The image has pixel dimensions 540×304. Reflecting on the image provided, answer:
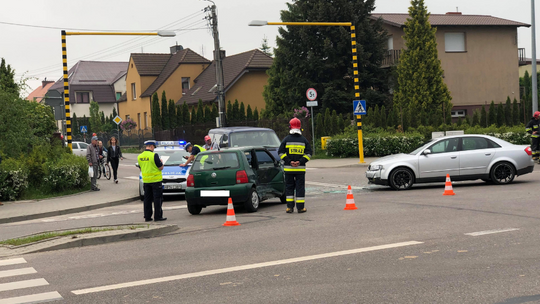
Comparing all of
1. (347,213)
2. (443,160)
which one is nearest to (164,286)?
(347,213)

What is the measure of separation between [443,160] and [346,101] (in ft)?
79.2

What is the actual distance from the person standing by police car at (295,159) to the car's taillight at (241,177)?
1.12m

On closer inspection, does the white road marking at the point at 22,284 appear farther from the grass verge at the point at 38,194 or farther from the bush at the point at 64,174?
the bush at the point at 64,174

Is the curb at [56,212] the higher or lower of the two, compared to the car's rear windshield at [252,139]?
lower

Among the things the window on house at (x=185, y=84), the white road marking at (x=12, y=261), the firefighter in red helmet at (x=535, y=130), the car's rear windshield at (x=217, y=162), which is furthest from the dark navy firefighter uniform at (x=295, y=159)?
the window on house at (x=185, y=84)

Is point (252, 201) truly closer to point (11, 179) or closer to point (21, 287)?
point (21, 287)

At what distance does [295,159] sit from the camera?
12.4m

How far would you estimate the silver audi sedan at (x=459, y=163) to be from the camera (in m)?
16.4

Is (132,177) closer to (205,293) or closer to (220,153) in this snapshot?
(220,153)

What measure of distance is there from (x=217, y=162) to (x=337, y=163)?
14704 mm

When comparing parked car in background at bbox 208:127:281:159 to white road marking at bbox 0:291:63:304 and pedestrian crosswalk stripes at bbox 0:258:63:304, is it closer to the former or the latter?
pedestrian crosswalk stripes at bbox 0:258:63:304

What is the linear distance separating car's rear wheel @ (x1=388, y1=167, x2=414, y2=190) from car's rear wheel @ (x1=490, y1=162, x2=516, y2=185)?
2.10 metres

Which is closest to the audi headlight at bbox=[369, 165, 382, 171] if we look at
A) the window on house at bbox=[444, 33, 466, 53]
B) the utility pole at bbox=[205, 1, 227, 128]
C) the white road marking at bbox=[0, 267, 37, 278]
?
the white road marking at bbox=[0, 267, 37, 278]

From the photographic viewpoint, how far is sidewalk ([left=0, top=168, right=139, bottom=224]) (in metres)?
15.4
